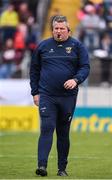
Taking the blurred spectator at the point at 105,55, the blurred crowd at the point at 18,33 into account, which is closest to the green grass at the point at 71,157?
the blurred spectator at the point at 105,55

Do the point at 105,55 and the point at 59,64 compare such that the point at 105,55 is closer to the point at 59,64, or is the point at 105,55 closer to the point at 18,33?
the point at 18,33

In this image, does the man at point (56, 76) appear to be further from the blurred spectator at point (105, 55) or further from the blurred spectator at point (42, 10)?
the blurred spectator at point (42, 10)

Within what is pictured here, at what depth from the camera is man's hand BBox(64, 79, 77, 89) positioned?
33.7 feet

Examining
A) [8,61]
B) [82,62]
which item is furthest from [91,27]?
[82,62]

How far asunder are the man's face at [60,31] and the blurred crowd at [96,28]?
1270 centimetres

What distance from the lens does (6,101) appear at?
74.2 feet

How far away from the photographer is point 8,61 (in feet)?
78.6

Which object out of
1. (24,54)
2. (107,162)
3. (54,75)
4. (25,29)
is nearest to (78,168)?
(107,162)

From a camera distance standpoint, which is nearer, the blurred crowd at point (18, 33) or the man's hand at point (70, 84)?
the man's hand at point (70, 84)

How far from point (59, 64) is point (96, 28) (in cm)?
1463

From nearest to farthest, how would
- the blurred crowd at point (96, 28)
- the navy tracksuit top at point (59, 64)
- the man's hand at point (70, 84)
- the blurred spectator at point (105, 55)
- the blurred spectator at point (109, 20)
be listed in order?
1. the man's hand at point (70, 84)
2. the navy tracksuit top at point (59, 64)
3. the blurred spectator at point (105, 55)
4. the blurred crowd at point (96, 28)
5. the blurred spectator at point (109, 20)

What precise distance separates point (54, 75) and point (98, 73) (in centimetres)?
1236

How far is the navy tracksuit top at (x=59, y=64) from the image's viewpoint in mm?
10461

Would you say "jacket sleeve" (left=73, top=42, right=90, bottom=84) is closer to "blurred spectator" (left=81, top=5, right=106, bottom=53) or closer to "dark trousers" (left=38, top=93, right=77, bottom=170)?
"dark trousers" (left=38, top=93, right=77, bottom=170)
